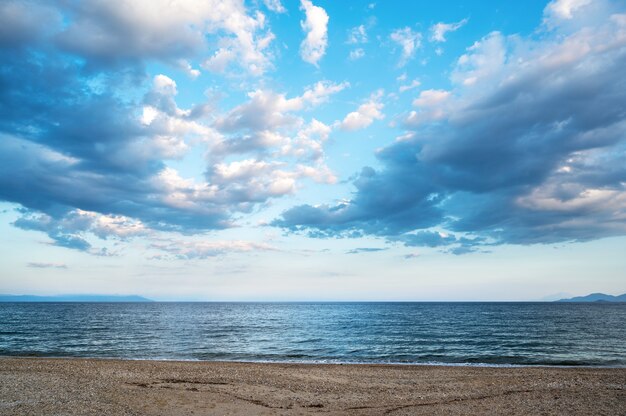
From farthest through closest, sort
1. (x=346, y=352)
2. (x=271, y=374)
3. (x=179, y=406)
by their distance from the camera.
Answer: (x=346, y=352) < (x=271, y=374) < (x=179, y=406)

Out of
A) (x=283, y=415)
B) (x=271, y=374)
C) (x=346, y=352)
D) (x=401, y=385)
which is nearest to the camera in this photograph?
(x=283, y=415)

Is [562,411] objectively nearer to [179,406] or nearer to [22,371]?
[179,406]

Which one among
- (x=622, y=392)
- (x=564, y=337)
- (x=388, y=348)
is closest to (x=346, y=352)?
(x=388, y=348)

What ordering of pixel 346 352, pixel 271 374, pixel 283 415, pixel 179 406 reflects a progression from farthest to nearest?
pixel 346 352 → pixel 271 374 → pixel 179 406 → pixel 283 415

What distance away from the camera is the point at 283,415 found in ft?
50.5

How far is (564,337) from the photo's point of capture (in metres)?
53.2

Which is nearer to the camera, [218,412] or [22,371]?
[218,412]

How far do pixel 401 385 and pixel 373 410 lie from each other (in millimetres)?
6313

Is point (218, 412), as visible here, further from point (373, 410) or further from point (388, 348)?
point (388, 348)

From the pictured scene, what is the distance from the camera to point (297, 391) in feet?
64.6

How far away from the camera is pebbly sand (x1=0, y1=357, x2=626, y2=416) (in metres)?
16.2

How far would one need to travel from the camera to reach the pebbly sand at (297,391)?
1617 centimetres

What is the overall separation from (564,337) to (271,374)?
4765 centimetres

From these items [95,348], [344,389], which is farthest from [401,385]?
[95,348]
